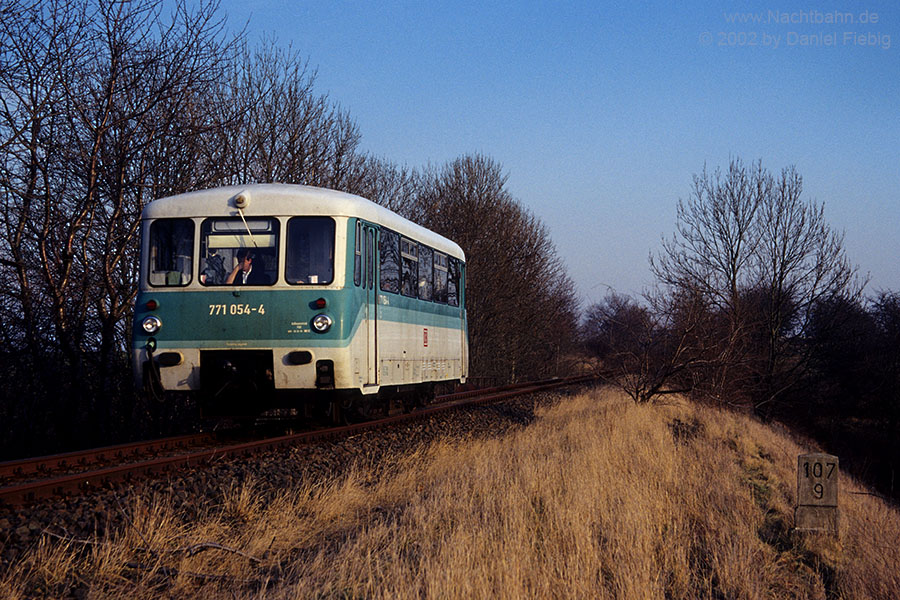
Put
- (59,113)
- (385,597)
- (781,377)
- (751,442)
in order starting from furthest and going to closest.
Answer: (781,377) < (751,442) < (59,113) < (385,597)

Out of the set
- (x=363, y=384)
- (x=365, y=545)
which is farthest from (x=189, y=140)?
(x=365, y=545)

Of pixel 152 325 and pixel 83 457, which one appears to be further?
pixel 152 325

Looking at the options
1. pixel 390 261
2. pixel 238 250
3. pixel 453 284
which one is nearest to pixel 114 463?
pixel 238 250

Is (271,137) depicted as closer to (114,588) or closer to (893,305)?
(114,588)

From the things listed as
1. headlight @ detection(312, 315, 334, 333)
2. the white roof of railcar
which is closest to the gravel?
headlight @ detection(312, 315, 334, 333)

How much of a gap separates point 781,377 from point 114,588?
29.5 meters

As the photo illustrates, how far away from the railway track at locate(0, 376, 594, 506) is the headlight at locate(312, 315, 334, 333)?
151 cm

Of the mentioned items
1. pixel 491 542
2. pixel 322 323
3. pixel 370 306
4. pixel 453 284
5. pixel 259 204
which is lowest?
pixel 491 542

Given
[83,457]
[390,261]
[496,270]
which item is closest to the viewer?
[83,457]

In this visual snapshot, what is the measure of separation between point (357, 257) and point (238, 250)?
153 cm

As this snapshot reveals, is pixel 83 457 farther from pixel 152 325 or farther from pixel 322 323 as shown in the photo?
pixel 322 323

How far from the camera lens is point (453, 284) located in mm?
16797

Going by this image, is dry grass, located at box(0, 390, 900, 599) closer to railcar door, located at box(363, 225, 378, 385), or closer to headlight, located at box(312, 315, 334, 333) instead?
railcar door, located at box(363, 225, 378, 385)

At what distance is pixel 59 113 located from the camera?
12.0m
